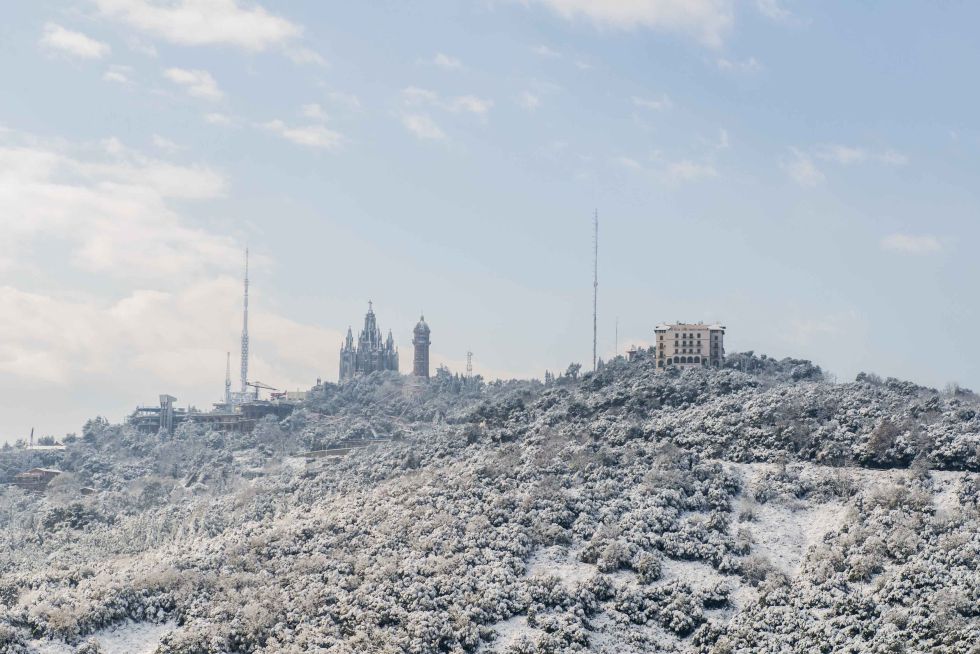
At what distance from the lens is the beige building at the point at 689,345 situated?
133750 millimetres

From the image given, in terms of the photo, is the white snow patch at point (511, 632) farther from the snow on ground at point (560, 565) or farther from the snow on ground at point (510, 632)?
the snow on ground at point (560, 565)

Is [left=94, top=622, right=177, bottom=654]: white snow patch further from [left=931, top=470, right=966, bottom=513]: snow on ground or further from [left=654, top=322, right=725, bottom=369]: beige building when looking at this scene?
[left=654, top=322, right=725, bottom=369]: beige building

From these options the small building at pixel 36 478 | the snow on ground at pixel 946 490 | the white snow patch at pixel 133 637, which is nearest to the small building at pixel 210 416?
the small building at pixel 36 478

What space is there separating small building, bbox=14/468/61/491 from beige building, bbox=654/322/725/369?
2988 inches

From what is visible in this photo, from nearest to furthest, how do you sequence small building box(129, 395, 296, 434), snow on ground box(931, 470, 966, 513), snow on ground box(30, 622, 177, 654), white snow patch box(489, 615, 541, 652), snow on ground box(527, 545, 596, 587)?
white snow patch box(489, 615, 541, 652)
snow on ground box(30, 622, 177, 654)
snow on ground box(527, 545, 596, 587)
snow on ground box(931, 470, 966, 513)
small building box(129, 395, 296, 434)

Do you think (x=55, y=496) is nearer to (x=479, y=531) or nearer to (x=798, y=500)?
(x=479, y=531)

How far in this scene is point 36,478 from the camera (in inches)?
5940

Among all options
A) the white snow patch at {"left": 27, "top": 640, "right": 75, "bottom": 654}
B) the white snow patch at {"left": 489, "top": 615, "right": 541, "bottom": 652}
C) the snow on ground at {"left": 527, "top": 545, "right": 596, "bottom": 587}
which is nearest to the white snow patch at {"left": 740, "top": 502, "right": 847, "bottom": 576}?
the snow on ground at {"left": 527, "top": 545, "right": 596, "bottom": 587}

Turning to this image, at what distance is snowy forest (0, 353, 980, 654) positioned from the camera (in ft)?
220

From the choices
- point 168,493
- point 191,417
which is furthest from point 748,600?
point 191,417

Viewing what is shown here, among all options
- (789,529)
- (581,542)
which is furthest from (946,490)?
(581,542)

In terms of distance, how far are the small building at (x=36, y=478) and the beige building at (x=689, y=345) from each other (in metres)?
75.9

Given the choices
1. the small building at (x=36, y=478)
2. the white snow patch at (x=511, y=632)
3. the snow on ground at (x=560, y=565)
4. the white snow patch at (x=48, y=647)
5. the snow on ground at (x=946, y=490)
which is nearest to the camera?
the white snow patch at (x=511, y=632)

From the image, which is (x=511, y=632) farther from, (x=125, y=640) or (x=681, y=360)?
(x=681, y=360)
